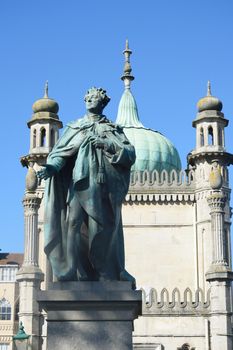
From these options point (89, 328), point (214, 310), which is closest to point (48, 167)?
point (89, 328)

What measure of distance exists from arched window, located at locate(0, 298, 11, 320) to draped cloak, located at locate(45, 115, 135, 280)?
78938 millimetres

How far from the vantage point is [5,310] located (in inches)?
3440

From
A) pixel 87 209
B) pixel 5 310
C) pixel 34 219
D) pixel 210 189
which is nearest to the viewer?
pixel 87 209

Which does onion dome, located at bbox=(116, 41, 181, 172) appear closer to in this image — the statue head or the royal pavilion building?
the royal pavilion building

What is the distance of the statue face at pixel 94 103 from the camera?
10.4 meters

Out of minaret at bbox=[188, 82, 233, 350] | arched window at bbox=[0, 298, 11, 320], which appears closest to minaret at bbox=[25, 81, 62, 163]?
minaret at bbox=[188, 82, 233, 350]

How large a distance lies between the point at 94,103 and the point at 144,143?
45.6 metres

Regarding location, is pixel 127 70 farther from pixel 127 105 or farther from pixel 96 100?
pixel 96 100

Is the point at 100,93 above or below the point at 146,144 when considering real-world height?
below

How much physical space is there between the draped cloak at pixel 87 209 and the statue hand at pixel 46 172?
0.07 metres

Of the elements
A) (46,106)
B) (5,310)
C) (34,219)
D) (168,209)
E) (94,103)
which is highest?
(46,106)

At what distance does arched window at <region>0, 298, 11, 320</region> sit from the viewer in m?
87.2

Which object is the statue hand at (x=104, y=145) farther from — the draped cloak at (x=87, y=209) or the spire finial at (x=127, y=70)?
the spire finial at (x=127, y=70)

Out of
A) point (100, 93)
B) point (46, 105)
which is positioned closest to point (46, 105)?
point (46, 105)
